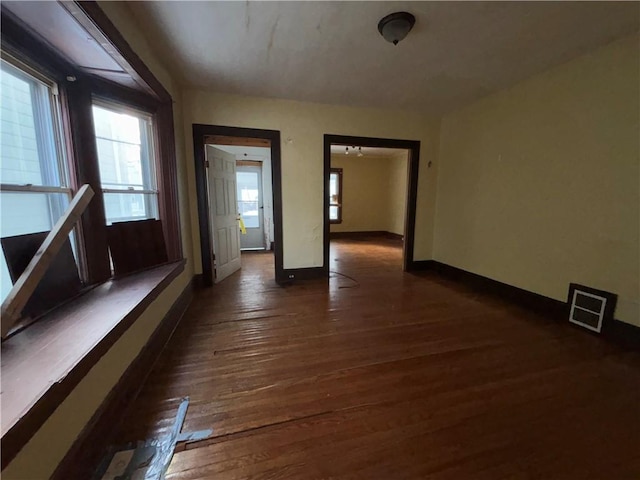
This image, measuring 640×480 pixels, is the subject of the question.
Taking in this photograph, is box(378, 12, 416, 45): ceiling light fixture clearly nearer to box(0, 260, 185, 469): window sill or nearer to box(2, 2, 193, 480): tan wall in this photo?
box(2, 2, 193, 480): tan wall

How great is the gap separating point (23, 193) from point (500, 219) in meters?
4.09

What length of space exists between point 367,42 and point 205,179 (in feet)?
7.72

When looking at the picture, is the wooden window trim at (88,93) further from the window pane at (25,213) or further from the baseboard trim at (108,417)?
the baseboard trim at (108,417)

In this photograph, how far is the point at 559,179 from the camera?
251 centimetres

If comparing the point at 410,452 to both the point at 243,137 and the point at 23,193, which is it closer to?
the point at 23,193

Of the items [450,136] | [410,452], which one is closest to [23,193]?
[410,452]

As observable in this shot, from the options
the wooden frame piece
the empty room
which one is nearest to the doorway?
the empty room

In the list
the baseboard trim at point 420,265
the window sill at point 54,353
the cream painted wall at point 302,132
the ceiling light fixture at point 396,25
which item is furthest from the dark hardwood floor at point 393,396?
the ceiling light fixture at point 396,25

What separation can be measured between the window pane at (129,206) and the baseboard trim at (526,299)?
3.68 metres

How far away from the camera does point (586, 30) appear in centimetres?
195

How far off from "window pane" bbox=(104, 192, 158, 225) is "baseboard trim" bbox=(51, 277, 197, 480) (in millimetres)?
933

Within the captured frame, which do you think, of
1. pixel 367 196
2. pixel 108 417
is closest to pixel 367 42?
pixel 108 417

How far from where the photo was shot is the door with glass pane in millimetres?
5980

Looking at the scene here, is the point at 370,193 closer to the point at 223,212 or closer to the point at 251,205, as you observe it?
the point at 251,205
